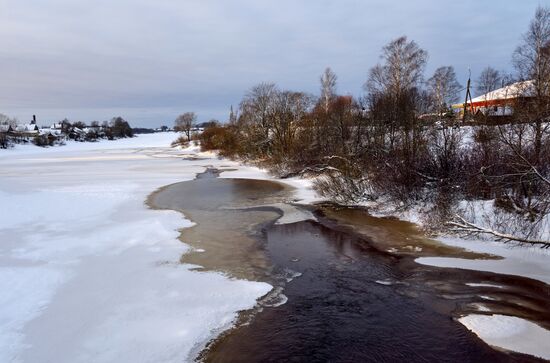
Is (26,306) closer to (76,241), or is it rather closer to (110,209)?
(76,241)

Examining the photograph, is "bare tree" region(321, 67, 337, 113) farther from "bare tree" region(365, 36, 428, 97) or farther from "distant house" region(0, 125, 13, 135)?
"distant house" region(0, 125, 13, 135)

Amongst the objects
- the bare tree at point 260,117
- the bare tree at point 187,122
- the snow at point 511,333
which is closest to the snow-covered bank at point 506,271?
the snow at point 511,333

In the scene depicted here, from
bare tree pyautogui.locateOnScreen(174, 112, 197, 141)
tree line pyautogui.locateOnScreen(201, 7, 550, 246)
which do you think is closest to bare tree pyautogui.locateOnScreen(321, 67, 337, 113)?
tree line pyautogui.locateOnScreen(201, 7, 550, 246)

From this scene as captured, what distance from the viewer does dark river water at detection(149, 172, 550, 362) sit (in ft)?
20.6

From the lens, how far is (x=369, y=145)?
76.3 feet

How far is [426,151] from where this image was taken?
56.9 feet

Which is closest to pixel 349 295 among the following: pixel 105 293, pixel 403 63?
pixel 105 293

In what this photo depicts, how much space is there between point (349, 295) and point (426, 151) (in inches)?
428

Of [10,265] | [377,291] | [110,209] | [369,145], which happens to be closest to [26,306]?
[10,265]

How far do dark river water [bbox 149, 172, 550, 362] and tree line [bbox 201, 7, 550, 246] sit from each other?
1.64m

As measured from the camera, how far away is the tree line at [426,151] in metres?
11.5

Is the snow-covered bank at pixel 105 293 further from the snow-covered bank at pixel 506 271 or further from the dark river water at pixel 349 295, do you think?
the snow-covered bank at pixel 506 271

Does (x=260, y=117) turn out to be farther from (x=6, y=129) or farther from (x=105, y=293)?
(x=6, y=129)

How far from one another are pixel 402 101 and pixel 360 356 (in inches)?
751
